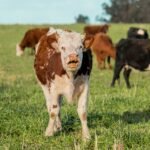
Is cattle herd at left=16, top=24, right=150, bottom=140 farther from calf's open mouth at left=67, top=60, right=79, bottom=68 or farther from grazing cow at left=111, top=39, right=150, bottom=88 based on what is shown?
grazing cow at left=111, top=39, right=150, bottom=88

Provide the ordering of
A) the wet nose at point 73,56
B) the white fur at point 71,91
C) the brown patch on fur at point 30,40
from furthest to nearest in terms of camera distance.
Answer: the brown patch on fur at point 30,40
the white fur at point 71,91
the wet nose at point 73,56

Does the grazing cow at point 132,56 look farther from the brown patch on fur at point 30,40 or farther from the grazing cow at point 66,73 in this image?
the brown patch on fur at point 30,40

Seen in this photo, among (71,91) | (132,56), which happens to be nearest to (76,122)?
(71,91)

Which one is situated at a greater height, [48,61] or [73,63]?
[73,63]

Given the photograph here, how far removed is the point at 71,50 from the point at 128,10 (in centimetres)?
9294

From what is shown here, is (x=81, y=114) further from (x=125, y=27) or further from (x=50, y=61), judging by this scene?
(x=125, y=27)

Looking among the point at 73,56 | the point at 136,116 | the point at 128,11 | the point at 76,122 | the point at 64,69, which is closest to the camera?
the point at 73,56

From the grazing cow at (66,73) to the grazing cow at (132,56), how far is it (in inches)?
318

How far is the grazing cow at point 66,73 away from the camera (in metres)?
7.02

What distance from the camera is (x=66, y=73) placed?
24.1 ft

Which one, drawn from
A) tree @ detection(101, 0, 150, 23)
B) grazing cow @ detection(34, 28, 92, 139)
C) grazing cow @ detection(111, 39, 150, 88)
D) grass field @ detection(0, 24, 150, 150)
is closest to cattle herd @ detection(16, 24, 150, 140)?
grazing cow @ detection(34, 28, 92, 139)

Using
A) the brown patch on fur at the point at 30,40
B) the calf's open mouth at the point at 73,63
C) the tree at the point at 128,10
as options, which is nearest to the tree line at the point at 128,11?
the tree at the point at 128,10

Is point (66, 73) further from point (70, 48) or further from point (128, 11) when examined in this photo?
point (128, 11)

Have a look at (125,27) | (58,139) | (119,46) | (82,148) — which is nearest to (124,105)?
(58,139)
